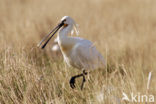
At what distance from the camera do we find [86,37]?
19.2 ft

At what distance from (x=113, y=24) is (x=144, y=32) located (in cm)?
84

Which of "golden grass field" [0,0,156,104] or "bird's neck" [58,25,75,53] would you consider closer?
"golden grass field" [0,0,156,104]

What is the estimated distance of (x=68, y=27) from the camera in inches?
154

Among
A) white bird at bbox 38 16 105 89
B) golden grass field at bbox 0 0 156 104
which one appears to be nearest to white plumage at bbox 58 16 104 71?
white bird at bbox 38 16 105 89

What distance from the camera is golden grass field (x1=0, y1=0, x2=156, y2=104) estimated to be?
9.52 feet

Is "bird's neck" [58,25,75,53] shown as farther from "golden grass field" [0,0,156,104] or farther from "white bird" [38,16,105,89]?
"golden grass field" [0,0,156,104]

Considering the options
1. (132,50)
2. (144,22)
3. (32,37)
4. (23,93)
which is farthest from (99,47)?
(23,93)

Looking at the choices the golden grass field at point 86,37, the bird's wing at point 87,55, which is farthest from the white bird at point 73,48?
the golden grass field at point 86,37

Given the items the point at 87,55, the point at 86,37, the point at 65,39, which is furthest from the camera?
the point at 86,37

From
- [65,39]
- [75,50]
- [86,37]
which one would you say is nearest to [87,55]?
[75,50]

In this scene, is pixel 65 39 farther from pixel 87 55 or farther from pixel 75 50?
pixel 87 55

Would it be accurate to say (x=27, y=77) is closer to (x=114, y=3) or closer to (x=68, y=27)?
(x=68, y=27)

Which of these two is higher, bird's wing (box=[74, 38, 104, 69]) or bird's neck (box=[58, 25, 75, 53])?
bird's neck (box=[58, 25, 75, 53])

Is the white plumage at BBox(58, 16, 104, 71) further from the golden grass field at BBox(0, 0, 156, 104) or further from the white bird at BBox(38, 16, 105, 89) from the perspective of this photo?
the golden grass field at BBox(0, 0, 156, 104)
